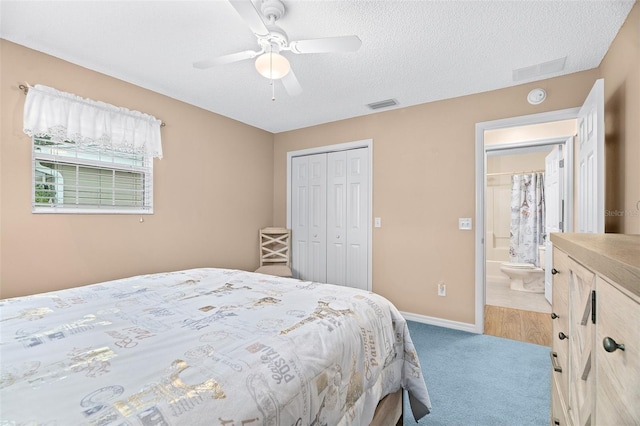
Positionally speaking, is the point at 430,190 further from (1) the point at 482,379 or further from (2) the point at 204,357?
(2) the point at 204,357

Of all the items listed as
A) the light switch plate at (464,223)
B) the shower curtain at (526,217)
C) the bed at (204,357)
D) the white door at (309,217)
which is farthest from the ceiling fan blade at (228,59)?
the shower curtain at (526,217)

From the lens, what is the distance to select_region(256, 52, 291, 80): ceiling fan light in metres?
1.83

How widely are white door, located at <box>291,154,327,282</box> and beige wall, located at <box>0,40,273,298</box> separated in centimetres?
45

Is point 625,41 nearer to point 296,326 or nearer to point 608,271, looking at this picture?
point 608,271

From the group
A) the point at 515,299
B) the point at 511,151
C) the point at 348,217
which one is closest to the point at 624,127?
the point at 348,217

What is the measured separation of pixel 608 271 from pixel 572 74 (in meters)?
3.12

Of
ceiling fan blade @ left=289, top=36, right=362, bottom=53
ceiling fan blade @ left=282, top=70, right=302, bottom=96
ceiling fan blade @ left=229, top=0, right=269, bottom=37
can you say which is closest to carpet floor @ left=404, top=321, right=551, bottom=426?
ceiling fan blade @ left=289, top=36, right=362, bottom=53

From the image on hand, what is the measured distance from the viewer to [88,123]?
99.2 inches

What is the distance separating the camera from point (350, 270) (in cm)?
394

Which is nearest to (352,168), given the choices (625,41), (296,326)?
(625,41)

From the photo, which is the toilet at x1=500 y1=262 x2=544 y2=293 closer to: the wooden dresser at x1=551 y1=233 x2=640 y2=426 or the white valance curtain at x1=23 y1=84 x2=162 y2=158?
the wooden dresser at x1=551 y1=233 x2=640 y2=426

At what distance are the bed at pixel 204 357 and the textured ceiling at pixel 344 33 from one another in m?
1.78

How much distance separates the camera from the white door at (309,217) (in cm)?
420

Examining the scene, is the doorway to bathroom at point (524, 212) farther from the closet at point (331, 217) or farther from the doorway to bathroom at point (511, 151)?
the closet at point (331, 217)
